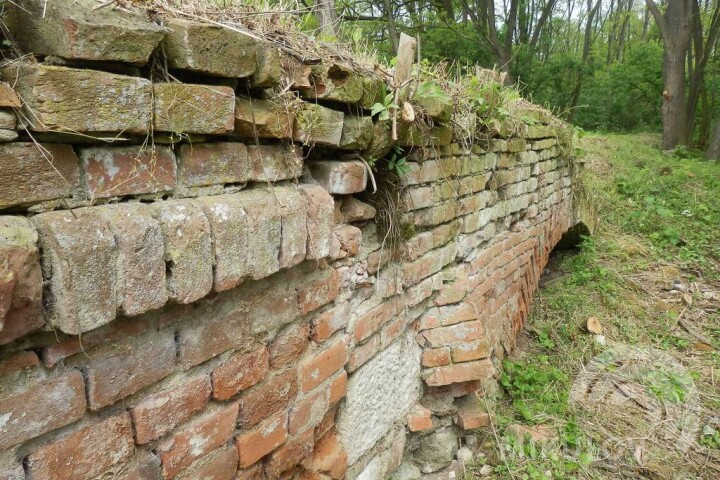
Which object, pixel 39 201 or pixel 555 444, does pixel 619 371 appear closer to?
pixel 555 444

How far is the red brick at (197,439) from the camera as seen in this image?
1.27 meters

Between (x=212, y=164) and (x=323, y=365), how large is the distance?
90cm

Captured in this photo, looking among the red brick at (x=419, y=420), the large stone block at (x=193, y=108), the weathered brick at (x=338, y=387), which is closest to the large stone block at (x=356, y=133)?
the large stone block at (x=193, y=108)

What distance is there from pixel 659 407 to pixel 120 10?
4245mm

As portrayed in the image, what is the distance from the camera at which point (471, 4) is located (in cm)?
1472

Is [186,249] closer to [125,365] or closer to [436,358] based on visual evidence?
[125,365]

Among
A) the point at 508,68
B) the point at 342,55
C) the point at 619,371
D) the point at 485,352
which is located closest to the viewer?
the point at 342,55

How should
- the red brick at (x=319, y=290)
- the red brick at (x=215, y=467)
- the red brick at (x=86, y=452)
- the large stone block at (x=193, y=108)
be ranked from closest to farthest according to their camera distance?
the red brick at (x=86, y=452), the large stone block at (x=193, y=108), the red brick at (x=215, y=467), the red brick at (x=319, y=290)

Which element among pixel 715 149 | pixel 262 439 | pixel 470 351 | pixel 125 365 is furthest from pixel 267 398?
pixel 715 149

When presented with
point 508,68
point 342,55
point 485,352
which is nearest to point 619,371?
point 485,352

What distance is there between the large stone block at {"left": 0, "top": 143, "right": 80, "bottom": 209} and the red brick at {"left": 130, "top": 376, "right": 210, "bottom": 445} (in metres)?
0.55

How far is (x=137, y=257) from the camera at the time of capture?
105 cm

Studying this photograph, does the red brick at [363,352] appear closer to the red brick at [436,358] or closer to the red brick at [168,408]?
the red brick at [436,358]

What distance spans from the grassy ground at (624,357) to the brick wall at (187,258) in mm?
1507
